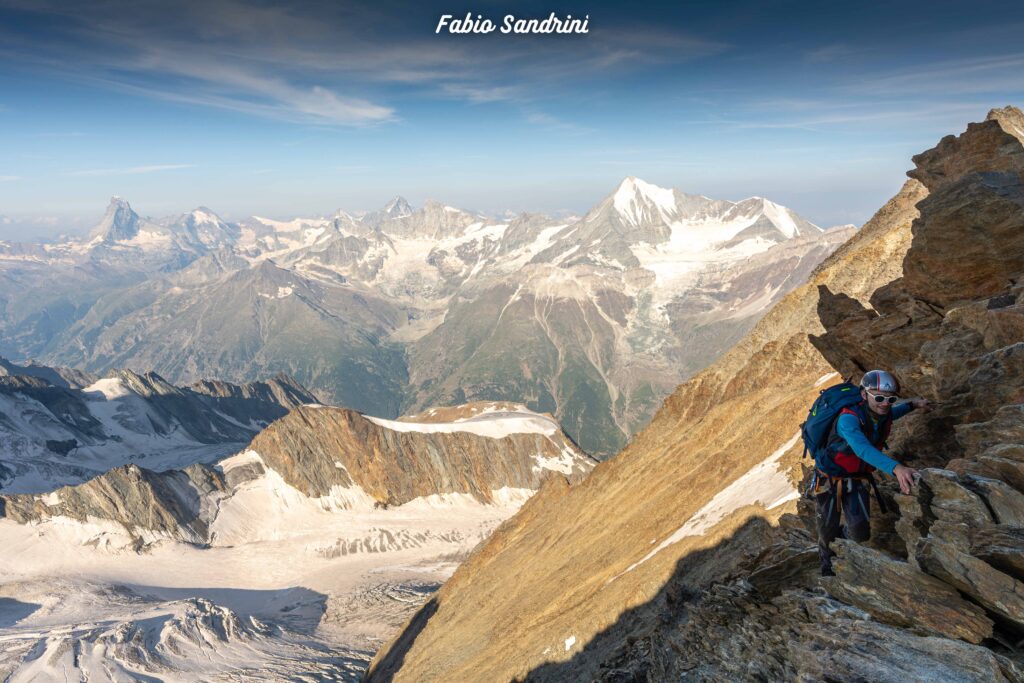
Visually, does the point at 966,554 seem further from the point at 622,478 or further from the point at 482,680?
the point at 622,478

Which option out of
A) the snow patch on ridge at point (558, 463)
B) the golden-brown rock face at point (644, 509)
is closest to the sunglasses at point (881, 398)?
the golden-brown rock face at point (644, 509)

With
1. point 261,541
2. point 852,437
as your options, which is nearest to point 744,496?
point 852,437

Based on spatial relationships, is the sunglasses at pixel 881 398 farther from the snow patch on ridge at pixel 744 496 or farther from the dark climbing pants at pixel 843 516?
the snow patch on ridge at pixel 744 496

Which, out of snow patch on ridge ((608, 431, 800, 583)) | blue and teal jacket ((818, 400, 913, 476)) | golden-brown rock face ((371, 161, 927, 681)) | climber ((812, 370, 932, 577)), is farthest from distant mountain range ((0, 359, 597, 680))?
blue and teal jacket ((818, 400, 913, 476))

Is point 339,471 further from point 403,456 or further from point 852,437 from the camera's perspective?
point 852,437

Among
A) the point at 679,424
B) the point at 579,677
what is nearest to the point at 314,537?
the point at 679,424

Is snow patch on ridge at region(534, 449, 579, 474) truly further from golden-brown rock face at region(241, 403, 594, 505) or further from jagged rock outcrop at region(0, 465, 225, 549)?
jagged rock outcrop at region(0, 465, 225, 549)

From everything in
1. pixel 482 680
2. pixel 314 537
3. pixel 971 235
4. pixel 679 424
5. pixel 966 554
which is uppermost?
pixel 971 235

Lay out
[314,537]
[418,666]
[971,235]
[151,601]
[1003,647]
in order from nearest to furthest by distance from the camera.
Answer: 1. [1003,647]
2. [971,235]
3. [418,666]
4. [151,601]
5. [314,537]
